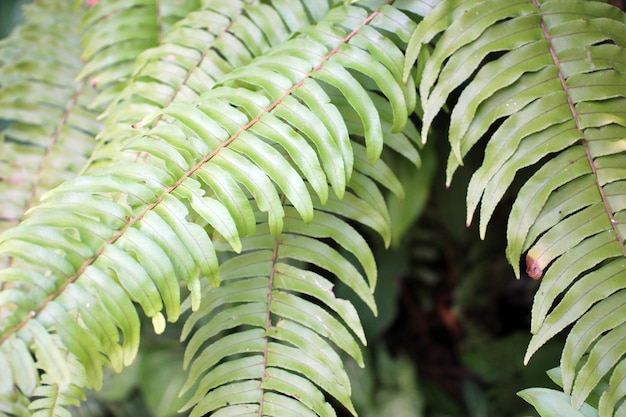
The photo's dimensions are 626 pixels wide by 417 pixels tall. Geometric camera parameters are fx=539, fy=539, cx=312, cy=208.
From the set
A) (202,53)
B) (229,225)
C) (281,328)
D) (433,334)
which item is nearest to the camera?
(229,225)

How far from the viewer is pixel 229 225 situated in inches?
35.3

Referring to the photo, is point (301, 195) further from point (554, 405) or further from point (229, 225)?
point (554, 405)

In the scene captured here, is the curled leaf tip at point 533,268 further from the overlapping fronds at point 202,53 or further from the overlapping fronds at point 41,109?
the overlapping fronds at point 41,109

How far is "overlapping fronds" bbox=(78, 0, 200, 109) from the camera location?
140 cm

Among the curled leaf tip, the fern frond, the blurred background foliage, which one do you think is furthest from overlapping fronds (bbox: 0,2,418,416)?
the blurred background foliage

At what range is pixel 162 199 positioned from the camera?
0.91 m

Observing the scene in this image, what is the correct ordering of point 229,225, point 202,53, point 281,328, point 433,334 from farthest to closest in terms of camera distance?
point 433,334
point 202,53
point 281,328
point 229,225

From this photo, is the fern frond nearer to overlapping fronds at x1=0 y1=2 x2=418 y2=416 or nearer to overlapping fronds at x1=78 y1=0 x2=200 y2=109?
overlapping fronds at x1=0 y1=2 x2=418 y2=416

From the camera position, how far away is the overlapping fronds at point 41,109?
1.37 meters

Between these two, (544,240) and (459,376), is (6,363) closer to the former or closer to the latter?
(544,240)

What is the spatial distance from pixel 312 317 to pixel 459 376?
133cm

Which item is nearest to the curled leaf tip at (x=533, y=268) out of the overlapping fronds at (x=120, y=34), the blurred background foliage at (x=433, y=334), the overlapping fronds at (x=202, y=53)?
the blurred background foliage at (x=433, y=334)

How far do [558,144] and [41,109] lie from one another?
1.30 meters

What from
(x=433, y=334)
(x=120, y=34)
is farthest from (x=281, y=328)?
(x=433, y=334)
